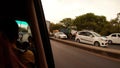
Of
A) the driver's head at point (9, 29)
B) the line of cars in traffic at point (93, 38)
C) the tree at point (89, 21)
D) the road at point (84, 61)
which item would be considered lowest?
the road at point (84, 61)

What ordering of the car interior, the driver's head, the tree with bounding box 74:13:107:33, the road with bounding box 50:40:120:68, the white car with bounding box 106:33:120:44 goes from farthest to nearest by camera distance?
the tree with bounding box 74:13:107:33
the white car with bounding box 106:33:120:44
the road with bounding box 50:40:120:68
the car interior
the driver's head

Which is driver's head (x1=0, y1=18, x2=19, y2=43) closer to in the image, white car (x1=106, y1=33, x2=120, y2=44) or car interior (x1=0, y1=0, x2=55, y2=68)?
car interior (x1=0, y1=0, x2=55, y2=68)

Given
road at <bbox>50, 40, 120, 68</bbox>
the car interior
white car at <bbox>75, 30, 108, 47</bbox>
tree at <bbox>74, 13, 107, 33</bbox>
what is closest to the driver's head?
Result: the car interior

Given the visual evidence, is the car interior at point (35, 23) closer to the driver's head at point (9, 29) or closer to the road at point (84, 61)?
the driver's head at point (9, 29)

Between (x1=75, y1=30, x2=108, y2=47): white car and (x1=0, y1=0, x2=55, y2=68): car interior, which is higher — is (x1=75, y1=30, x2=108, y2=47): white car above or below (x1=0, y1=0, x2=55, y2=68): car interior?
below

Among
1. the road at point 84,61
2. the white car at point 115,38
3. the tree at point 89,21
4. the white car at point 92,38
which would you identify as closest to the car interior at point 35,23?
the road at point 84,61

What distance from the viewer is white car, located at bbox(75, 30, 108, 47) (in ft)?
78.4

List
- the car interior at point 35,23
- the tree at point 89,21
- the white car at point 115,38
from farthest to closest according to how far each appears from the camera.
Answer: the tree at point 89,21 < the white car at point 115,38 < the car interior at point 35,23

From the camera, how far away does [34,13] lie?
5.86 feet

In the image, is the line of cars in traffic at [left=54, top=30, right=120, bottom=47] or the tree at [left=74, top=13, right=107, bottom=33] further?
the tree at [left=74, top=13, right=107, bottom=33]

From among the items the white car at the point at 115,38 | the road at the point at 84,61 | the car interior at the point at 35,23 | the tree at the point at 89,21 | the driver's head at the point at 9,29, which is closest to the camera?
the driver's head at the point at 9,29

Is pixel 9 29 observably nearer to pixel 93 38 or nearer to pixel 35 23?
pixel 35 23

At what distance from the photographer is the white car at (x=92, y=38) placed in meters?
23.9

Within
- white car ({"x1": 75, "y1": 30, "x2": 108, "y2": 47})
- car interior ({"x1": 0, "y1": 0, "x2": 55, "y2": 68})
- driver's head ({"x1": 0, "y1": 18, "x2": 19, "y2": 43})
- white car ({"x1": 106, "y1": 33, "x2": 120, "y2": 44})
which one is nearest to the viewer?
driver's head ({"x1": 0, "y1": 18, "x2": 19, "y2": 43})
